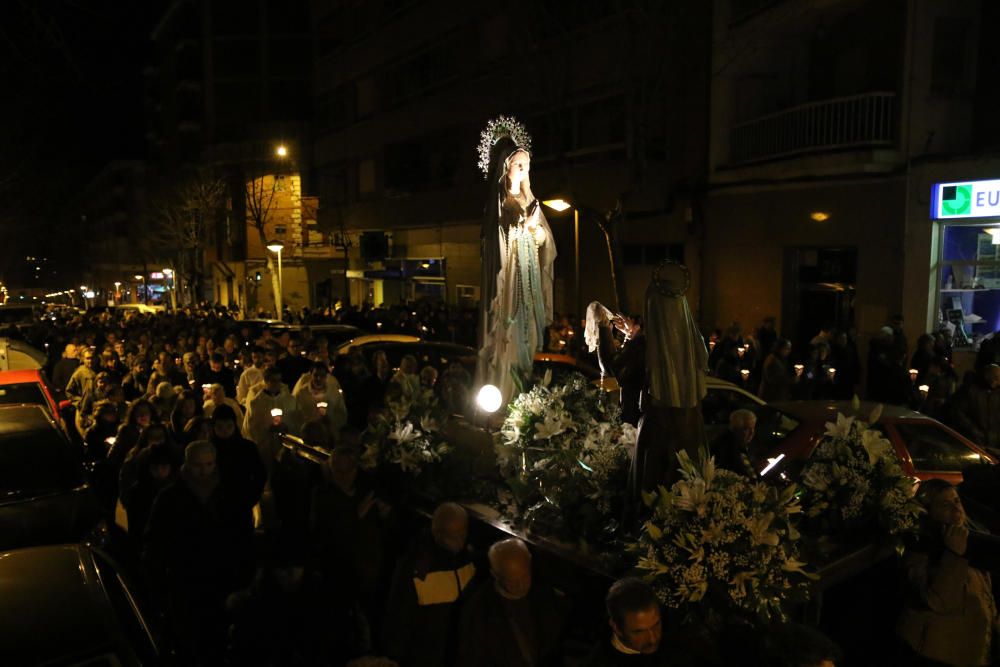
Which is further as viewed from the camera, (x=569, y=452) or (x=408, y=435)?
(x=408, y=435)

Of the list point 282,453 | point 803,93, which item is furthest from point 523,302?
point 803,93

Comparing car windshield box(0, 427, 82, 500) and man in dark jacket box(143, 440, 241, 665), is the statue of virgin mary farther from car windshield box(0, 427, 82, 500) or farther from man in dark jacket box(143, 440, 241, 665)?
car windshield box(0, 427, 82, 500)

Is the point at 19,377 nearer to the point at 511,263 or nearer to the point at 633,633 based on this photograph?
the point at 511,263

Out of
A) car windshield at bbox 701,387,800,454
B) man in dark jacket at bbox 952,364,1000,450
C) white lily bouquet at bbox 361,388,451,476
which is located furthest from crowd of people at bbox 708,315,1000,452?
white lily bouquet at bbox 361,388,451,476

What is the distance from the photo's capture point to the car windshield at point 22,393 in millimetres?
10030

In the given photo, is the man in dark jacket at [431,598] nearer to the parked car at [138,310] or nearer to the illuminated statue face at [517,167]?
the illuminated statue face at [517,167]

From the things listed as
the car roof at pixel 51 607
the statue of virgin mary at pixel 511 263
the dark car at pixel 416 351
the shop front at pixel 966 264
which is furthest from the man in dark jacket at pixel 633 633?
the shop front at pixel 966 264

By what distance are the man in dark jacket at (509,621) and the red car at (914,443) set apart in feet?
14.0

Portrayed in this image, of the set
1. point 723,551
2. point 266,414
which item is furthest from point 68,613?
point 266,414

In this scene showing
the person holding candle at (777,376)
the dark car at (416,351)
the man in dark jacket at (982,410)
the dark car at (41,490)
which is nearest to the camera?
the dark car at (41,490)

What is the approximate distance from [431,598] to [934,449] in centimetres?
556

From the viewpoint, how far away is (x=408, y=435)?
655 centimetres

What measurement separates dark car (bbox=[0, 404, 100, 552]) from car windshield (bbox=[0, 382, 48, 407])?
2541 millimetres

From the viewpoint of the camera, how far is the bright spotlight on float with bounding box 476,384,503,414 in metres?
6.77
